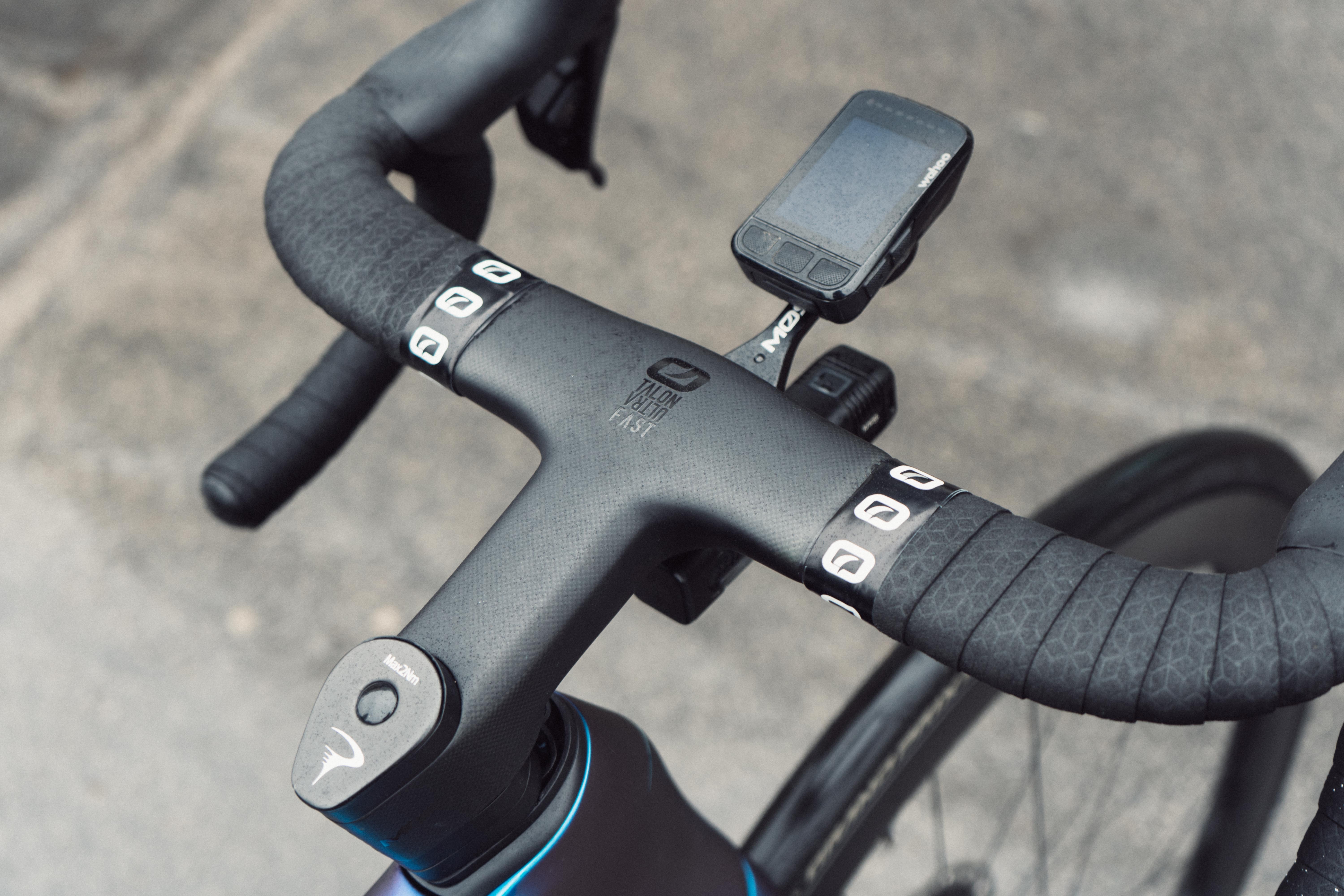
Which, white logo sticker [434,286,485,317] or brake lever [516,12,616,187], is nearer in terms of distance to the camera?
white logo sticker [434,286,485,317]

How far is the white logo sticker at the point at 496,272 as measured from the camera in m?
0.66

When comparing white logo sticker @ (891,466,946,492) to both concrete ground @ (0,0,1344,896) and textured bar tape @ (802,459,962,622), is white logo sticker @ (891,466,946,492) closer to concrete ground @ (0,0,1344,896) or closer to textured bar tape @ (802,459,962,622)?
textured bar tape @ (802,459,962,622)

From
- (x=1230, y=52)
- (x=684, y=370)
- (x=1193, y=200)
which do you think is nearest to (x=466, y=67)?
(x=684, y=370)

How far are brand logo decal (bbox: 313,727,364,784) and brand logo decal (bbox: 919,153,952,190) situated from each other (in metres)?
0.45

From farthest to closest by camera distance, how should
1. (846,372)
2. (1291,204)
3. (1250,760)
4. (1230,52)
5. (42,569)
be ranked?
(1230,52), (1291,204), (42,569), (1250,760), (846,372)

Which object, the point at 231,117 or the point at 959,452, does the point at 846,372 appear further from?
the point at 231,117

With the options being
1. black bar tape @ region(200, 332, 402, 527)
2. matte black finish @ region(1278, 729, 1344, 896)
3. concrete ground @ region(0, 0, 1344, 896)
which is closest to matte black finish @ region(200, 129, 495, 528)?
black bar tape @ region(200, 332, 402, 527)

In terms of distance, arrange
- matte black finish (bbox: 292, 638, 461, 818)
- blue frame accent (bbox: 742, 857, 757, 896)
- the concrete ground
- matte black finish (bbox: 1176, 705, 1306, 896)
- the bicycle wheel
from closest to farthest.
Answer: matte black finish (bbox: 292, 638, 461, 818) < blue frame accent (bbox: 742, 857, 757, 896) < the bicycle wheel < matte black finish (bbox: 1176, 705, 1306, 896) < the concrete ground

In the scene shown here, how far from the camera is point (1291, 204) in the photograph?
2.02m

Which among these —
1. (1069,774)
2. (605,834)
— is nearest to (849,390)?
(605,834)

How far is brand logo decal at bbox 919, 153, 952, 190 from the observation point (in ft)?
2.23

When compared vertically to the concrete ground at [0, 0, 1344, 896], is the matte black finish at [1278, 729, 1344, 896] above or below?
above

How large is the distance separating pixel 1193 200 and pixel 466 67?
1.66m

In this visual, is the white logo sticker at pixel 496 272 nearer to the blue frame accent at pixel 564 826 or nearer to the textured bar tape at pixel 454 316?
the textured bar tape at pixel 454 316
